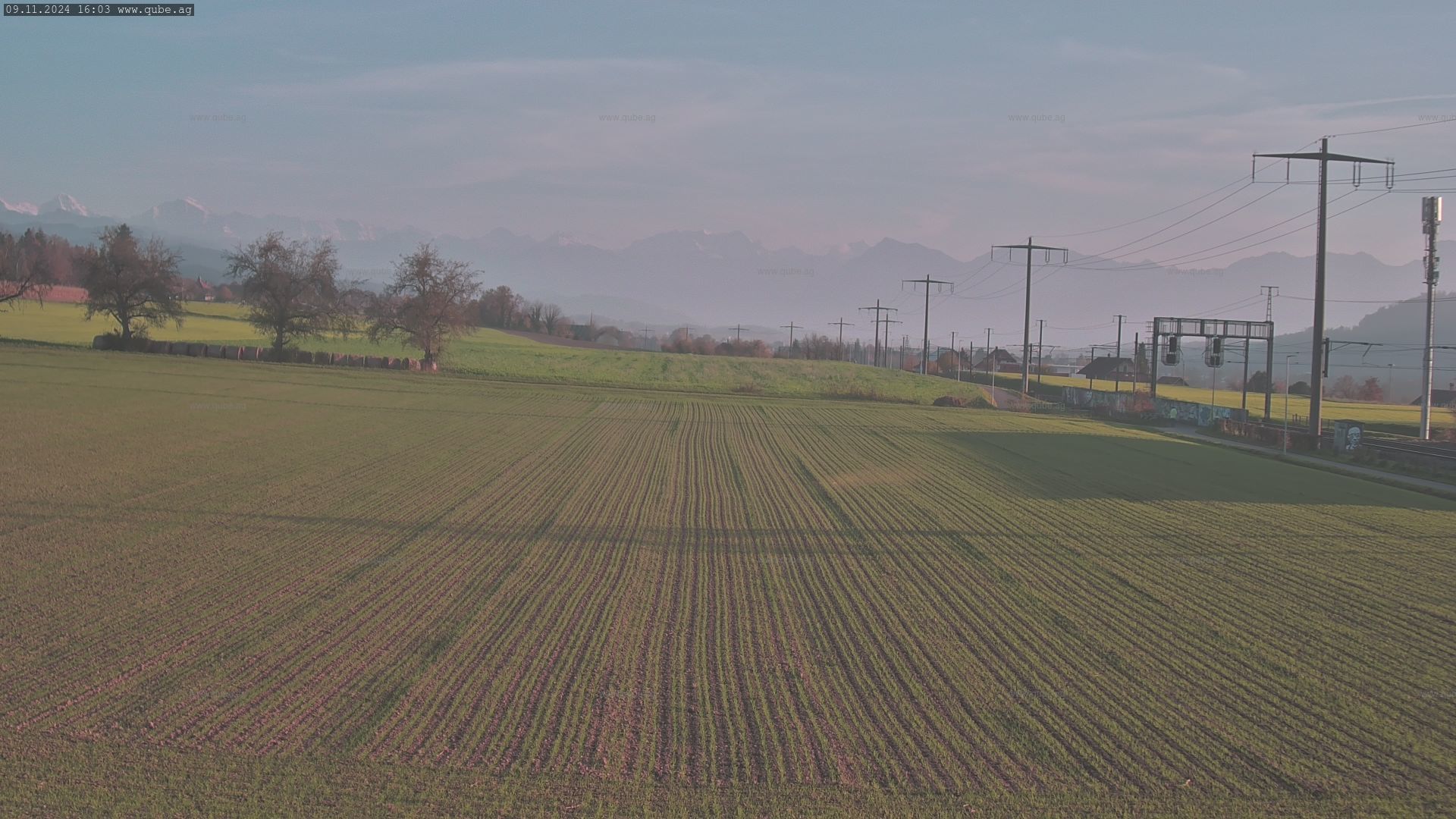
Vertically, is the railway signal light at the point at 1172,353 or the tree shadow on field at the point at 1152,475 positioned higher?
the railway signal light at the point at 1172,353

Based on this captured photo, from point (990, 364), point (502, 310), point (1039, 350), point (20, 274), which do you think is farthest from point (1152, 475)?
point (502, 310)

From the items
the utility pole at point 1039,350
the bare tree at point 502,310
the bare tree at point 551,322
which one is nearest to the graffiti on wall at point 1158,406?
the utility pole at point 1039,350

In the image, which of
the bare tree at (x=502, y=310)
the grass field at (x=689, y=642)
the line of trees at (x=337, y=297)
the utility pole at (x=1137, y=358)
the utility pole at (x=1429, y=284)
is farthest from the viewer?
the bare tree at (x=502, y=310)

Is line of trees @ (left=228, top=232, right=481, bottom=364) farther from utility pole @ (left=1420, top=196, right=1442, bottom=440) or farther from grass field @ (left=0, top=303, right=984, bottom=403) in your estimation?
utility pole @ (left=1420, top=196, right=1442, bottom=440)

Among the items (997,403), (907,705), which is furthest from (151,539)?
(997,403)

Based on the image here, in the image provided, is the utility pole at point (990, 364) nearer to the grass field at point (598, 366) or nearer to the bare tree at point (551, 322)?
the grass field at point (598, 366)

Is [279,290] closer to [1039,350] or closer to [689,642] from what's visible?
[689,642]
